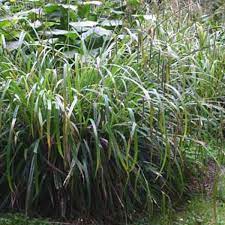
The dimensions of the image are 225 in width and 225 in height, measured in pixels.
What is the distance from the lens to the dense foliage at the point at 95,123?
10.2ft

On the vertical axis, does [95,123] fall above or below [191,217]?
above

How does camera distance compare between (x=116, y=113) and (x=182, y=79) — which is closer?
(x=116, y=113)

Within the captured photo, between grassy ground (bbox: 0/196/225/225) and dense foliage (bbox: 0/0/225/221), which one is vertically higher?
dense foliage (bbox: 0/0/225/221)

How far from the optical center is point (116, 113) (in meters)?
3.25

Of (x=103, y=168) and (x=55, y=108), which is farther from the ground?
(x=55, y=108)

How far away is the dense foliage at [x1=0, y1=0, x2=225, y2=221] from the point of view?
10.2 ft

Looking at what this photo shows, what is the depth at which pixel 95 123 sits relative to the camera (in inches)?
125

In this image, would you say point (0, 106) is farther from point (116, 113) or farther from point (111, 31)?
point (111, 31)

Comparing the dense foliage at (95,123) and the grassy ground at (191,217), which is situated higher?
the dense foliage at (95,123)

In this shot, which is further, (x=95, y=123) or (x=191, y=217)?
(x=191, y=217)

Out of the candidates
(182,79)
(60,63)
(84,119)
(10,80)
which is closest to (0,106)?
(10,80)

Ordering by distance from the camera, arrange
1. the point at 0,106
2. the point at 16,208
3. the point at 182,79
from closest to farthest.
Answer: the point at 0,106 < the point at 16,208 < the point at 182,79

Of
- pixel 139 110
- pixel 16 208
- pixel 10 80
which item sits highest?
pixel 10 80

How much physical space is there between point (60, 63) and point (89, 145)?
0.74m
